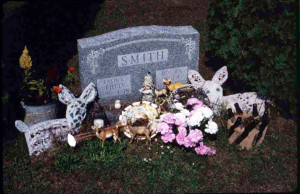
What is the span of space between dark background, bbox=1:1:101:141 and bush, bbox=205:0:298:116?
13.0ft

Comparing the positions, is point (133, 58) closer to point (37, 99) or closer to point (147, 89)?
point (147, 89)

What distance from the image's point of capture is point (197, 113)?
538 centimetres

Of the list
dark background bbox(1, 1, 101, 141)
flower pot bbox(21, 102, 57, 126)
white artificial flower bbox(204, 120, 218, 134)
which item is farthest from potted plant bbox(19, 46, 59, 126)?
white artificial flower bbox(204, 120, 218, 134)

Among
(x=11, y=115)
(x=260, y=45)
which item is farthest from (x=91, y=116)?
(x=260, y=45)

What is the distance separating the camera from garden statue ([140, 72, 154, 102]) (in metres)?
6.22

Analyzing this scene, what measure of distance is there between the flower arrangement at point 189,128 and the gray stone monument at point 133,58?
1403 millimetres

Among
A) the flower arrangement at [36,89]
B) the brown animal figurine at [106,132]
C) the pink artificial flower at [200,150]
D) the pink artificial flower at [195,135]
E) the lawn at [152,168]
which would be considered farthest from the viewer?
the flower arrangement at [36,89]

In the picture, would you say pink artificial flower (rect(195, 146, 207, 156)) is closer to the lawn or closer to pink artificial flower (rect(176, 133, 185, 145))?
the lawn

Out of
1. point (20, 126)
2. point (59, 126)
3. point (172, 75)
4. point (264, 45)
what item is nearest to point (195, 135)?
point (172, 75)

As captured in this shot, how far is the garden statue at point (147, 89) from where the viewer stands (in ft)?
20.4

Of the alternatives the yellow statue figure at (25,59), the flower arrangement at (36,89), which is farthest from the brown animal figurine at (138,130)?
the yellow statue figure at (25,59)

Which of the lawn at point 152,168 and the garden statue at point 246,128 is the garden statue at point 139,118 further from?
the garden statue at point 246,128

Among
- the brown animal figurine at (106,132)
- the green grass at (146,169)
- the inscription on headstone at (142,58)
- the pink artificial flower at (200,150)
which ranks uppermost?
the inscription on headstone at (142,58)

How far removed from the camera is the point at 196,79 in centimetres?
659
